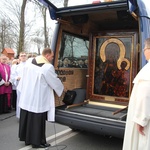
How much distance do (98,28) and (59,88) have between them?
2.42 metres

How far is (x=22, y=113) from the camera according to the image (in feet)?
16.3

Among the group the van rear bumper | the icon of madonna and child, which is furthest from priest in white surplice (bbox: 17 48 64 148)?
the icon of madonna and child

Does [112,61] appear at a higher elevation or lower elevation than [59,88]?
higher

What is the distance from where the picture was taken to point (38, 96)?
15.2 feet

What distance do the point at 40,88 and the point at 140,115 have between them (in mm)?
2116

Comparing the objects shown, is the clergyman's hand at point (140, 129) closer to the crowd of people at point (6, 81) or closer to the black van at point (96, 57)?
the black van at point (96, 57)

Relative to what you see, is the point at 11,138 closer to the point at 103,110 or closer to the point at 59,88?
the point at 59,88

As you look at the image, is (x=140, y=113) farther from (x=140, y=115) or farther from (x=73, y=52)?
(x=73, y=52)

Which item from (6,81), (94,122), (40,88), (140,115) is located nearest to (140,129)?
(140,115)

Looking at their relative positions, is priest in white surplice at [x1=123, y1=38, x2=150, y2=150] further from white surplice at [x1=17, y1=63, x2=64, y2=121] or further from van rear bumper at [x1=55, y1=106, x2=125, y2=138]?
white surplice at [x1=17, y1=63, x2=64, y2=121]

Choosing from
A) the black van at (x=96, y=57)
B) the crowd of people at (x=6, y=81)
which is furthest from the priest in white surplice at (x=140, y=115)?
the crowd of people at (x=6, y=81)

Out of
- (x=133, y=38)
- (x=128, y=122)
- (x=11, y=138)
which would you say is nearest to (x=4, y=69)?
(x=11, y=138)

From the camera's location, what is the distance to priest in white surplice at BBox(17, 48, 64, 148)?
464 cm

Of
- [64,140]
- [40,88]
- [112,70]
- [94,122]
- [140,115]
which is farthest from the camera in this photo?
[112,70]
